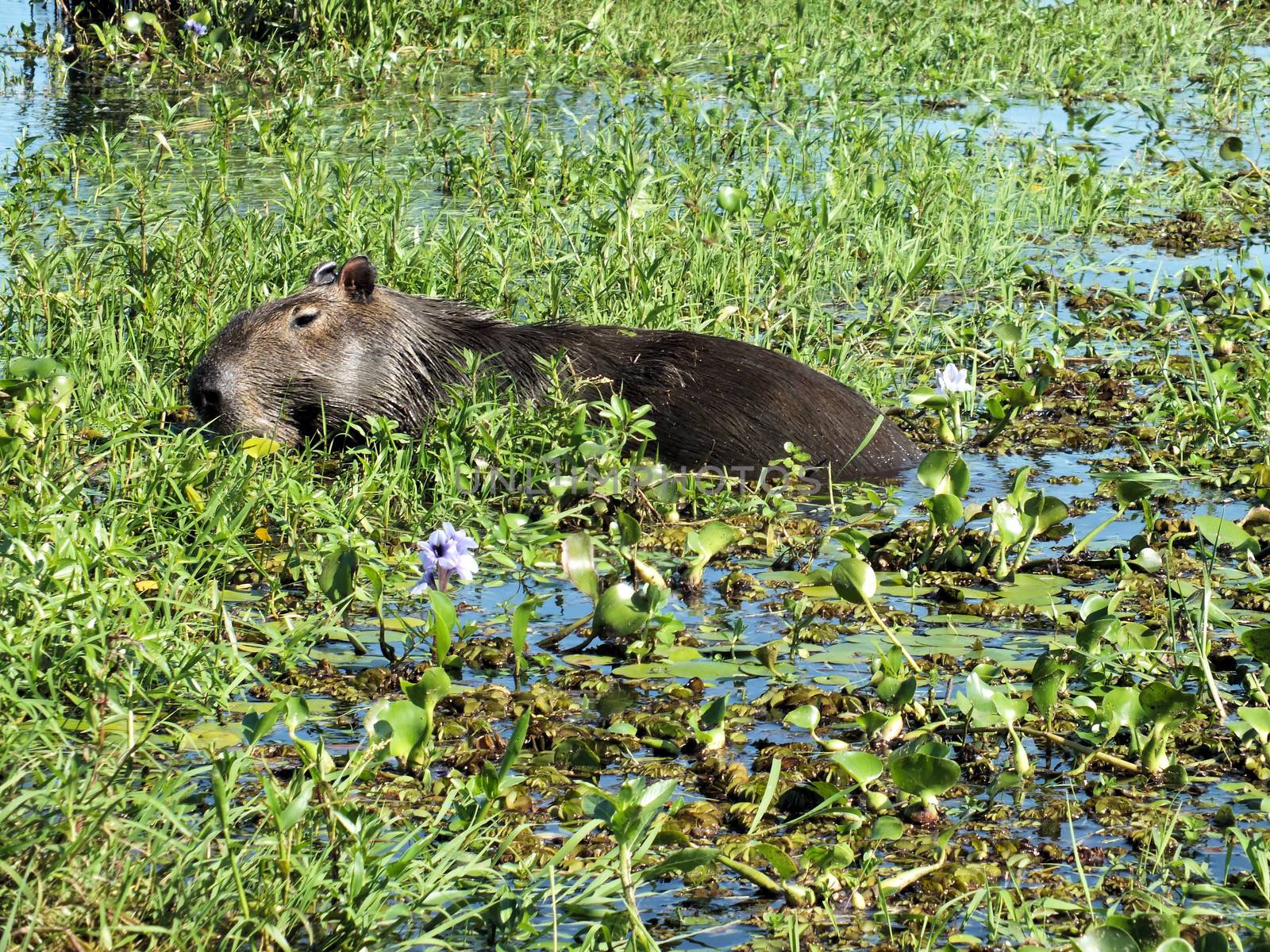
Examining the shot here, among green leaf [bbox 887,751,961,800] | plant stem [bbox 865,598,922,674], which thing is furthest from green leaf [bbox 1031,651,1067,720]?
green leaf [bbox 887,751,961,800]

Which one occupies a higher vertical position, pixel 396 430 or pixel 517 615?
pixel 517 615

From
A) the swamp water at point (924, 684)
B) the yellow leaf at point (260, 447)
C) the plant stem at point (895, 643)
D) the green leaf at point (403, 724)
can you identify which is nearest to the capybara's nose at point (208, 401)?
the yellow leaf at point (260, 447)

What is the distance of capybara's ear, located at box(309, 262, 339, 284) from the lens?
5.99 m

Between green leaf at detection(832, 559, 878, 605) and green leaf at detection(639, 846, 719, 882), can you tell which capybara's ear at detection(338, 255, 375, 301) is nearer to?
green leaf at detection(832, 559, 878, 605)

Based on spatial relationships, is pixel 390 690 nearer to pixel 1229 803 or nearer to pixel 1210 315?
pixel 1229 803

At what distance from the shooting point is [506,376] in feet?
19.2

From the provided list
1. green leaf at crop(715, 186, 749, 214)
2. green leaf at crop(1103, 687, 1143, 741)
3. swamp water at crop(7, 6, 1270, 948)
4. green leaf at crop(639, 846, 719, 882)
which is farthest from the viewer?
green leaf at crop(715, 186, 749, 214)

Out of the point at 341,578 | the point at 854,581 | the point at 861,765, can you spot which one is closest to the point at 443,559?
the point at 341,578

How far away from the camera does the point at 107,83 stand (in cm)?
1197

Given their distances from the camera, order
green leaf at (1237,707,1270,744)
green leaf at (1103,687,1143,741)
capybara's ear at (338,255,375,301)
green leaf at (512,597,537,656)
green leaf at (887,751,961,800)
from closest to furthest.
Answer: green leaf at (887,751,961,800), green leaf at (1237,707,1270,744), green leaf at (1103,687,1143,741), green leaf at (512,597,537,656), capybara's ear at (338,255,375,301)

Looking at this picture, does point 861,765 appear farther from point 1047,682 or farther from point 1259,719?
point 1259,719

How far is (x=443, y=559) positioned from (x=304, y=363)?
2.14m

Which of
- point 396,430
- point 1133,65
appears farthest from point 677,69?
point 396,430

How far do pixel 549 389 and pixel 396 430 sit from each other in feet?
2.03
